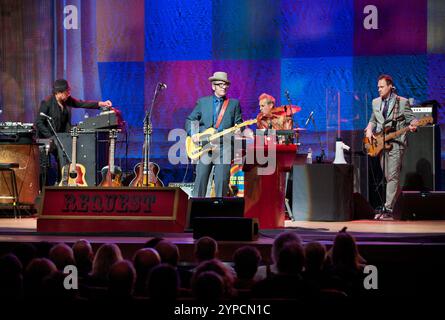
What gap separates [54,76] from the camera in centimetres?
1384

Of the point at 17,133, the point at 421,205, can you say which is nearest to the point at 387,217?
the point at 421,205

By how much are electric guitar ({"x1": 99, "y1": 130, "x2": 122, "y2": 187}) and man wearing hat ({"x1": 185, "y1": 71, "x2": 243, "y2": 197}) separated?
62.2 inches

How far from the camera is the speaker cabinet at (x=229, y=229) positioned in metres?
7.08

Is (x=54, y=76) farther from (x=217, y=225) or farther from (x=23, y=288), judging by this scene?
(x=23, y=288)

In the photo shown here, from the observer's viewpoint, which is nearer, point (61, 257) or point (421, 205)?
point (61, 257)

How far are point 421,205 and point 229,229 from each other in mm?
4964

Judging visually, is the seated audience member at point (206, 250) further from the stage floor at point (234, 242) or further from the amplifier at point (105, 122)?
the amplifier at point (105, 122)

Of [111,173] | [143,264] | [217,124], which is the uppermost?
[217,124]

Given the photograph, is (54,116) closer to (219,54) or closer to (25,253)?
(219,54)

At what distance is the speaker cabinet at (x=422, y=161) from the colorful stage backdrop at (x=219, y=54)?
74 cm

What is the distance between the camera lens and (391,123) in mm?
11805

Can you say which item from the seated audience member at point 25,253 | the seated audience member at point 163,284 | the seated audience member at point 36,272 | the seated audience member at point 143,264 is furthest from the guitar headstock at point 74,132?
the seated audience member at point 163,284
